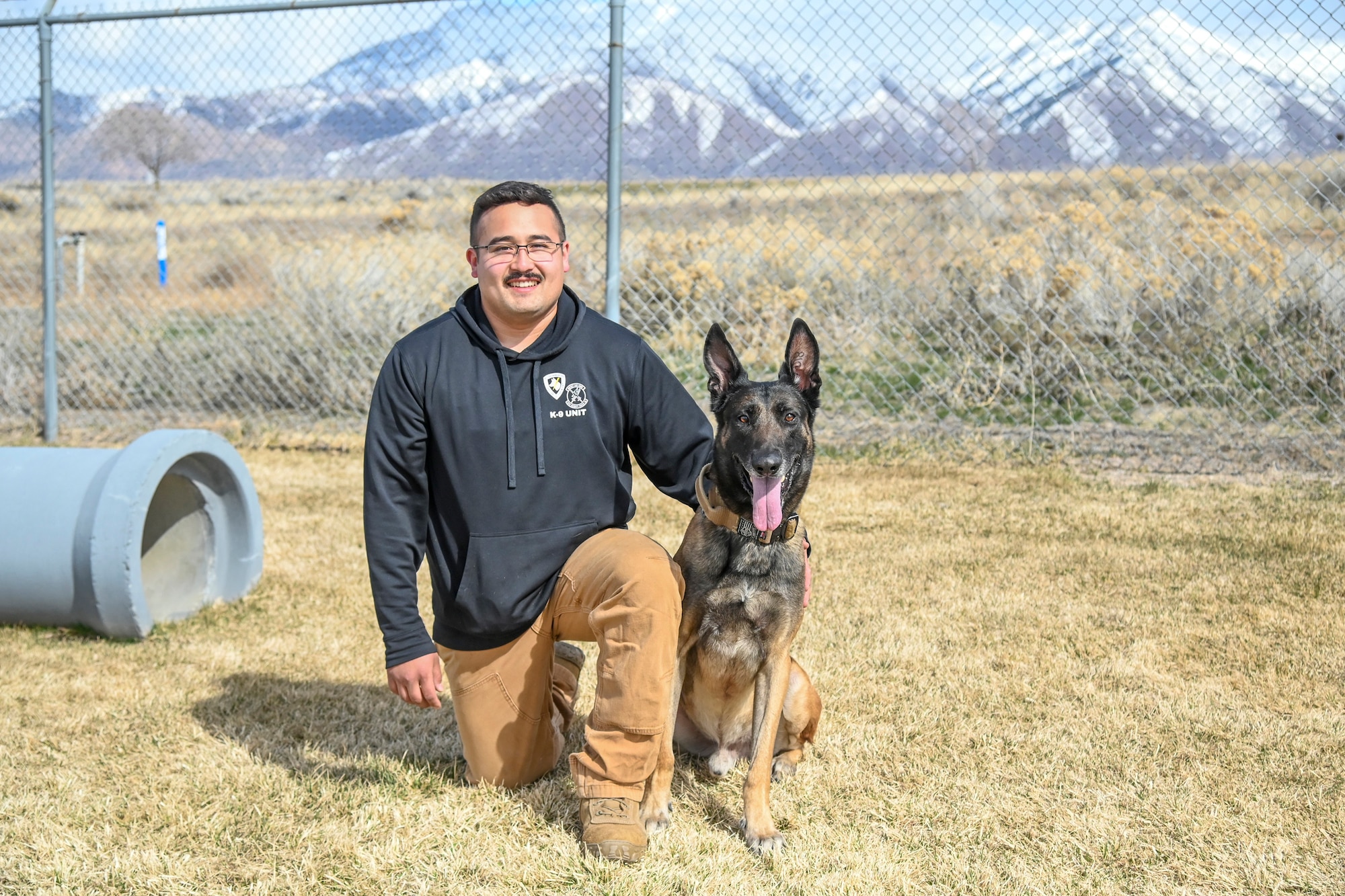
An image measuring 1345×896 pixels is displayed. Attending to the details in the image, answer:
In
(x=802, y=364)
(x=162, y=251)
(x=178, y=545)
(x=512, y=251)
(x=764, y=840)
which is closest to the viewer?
(x=764, y=840)

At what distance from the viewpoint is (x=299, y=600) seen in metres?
4.84

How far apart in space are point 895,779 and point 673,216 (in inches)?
266

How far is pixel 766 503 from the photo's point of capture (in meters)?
2.88

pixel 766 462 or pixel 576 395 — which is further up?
pixel 576 395

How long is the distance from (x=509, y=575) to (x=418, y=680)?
1.18 ft

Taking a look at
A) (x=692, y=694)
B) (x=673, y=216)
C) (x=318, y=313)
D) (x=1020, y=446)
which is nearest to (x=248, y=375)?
(x=318, y=313)

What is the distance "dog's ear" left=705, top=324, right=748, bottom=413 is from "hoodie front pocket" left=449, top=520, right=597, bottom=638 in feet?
1.79

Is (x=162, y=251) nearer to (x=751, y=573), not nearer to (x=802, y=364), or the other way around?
(x=802, y=364)

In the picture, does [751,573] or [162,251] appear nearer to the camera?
[751,573]

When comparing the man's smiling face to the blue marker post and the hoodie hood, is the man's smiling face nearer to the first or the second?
the hoodie hood

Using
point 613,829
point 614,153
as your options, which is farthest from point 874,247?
point 613,829

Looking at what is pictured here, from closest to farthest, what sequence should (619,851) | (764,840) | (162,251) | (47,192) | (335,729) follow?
(619,851) → (764,840) → (335,729) → (47,192) → (162,251)

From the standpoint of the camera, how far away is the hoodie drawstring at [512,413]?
2.94 meters

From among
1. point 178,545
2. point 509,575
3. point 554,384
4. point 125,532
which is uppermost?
point 554,384
